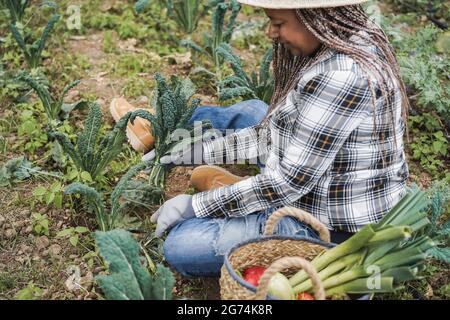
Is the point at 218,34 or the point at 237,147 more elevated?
the point at 218,34

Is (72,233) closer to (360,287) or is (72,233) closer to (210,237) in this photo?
(210,237)

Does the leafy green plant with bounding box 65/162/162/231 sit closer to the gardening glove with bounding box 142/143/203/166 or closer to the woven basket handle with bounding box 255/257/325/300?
the gardening glove with bounding box 142/143/203/166

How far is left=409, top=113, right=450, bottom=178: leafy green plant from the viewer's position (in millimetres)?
3236

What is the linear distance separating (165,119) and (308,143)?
0.86m

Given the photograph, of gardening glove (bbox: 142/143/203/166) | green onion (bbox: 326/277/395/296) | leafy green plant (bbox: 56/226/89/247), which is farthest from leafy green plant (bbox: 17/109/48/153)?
green onion (bbox: 326/277/395/296)

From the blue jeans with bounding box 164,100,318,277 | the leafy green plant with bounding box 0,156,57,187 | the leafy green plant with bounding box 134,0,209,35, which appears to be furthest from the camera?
the leafy green plant with bounding box 134,0,209,35

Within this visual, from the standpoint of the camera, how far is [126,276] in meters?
1.97

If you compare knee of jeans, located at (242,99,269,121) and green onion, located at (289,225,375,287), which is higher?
knee of jeans, located at (242,99,269,121)

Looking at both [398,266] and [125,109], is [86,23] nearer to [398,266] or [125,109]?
[125,109]

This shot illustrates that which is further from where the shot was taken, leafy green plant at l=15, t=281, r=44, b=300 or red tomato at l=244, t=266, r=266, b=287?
leafy green plant at l=15, t=281, r=44, b=300

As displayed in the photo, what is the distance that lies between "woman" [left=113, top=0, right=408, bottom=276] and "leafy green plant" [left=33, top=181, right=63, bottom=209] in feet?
1.74

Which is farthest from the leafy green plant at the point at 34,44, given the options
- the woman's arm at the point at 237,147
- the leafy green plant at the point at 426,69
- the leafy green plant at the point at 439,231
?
the leafy green plant at the point at 439,231

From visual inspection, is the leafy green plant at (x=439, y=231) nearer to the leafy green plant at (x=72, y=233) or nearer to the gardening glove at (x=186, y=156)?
the gardening glove at (x=186, y=156)

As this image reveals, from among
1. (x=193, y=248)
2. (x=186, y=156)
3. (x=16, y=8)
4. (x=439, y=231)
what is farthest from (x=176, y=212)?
(x=16, y=8)
